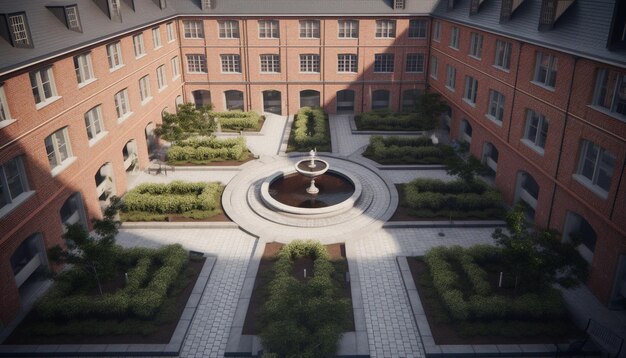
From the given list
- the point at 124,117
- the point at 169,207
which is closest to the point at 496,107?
the point at 169,207

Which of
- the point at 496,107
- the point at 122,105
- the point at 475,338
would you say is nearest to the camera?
the point at 475,338

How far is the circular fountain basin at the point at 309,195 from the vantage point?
2428 cm

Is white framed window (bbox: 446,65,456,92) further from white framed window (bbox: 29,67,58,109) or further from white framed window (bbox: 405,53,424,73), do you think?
white framed window (bbox: 29,67,58,109)

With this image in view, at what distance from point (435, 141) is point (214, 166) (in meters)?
16.1

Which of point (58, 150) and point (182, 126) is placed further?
point (182, 126)

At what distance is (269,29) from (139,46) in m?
13.6

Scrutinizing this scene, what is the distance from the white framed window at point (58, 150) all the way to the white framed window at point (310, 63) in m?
24.9

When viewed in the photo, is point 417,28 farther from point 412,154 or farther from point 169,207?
point 169,207

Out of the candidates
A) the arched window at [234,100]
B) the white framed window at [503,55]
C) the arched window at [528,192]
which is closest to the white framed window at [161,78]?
the arched window at [234,100]

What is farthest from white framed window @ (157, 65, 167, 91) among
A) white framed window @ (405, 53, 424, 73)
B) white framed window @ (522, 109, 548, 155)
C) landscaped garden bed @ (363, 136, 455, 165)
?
white framed window @ (522, 109, 548, 155)

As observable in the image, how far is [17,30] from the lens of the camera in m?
17.6

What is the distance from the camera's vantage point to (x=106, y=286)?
18547 millimetres

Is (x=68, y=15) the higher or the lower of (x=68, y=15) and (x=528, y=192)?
the higher

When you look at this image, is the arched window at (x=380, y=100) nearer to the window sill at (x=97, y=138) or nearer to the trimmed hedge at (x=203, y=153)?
the trimmed hedge at (x=203, y=153)
